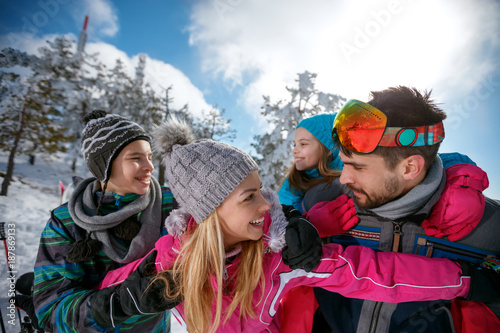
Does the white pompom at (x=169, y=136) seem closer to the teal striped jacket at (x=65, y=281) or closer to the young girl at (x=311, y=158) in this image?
the teal striped jacket at (x=65, y=281)

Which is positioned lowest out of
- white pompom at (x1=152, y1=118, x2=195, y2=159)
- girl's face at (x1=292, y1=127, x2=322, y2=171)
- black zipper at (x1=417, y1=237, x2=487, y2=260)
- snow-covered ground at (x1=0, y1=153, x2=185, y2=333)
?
snow-covered ground at (x1=0, y1=153, x2=185, y2=333)

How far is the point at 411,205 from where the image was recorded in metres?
1.47

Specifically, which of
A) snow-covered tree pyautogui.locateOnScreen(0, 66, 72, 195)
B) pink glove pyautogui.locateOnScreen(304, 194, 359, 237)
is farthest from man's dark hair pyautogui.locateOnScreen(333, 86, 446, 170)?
snow-covered tree pyautogui.locateOnScreen(0, 66, 72, 195)

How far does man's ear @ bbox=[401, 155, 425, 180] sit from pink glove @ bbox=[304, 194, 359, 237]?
44 cm

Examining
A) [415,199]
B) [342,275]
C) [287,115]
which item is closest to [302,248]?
[342,275]

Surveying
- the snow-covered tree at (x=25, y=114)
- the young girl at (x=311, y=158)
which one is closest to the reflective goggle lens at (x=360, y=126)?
the young girl at (x=311, y=158)

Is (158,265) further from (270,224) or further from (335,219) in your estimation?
(335,219)

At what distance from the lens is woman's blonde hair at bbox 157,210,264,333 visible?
4.81 ft

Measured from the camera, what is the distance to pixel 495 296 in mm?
1250

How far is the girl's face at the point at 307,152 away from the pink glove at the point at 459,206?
164cm

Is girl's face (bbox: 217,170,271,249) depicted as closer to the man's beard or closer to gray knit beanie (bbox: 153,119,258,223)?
gray knit beanie (bbox: 153,119,258,223)

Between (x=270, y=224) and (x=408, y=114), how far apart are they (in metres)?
1.26

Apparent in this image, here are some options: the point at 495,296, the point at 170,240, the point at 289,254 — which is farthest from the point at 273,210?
the point at 495,296

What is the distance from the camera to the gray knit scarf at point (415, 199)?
1444 mm
